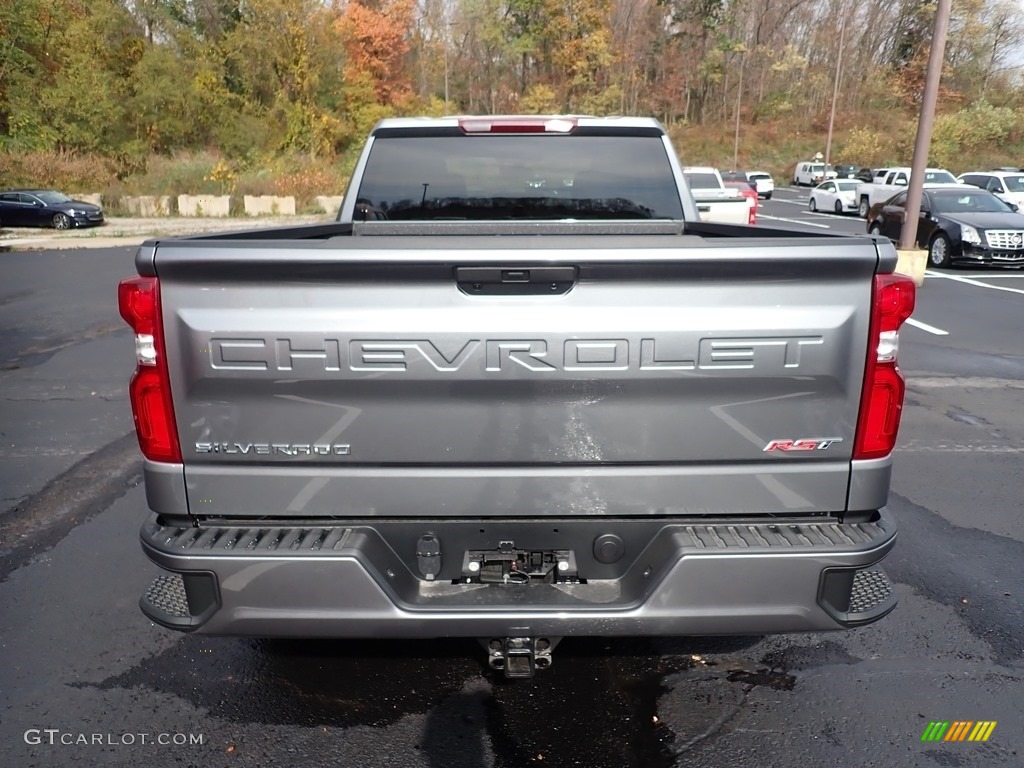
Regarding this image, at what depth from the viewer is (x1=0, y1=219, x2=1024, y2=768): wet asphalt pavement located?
2799mm

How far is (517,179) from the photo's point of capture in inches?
172

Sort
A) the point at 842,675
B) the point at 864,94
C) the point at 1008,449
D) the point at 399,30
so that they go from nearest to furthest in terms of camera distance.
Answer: the point at 842,675 < the point at 1008,449 < the point at 399,30 < the point at 864,94

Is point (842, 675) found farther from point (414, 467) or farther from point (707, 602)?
point (414, 467)

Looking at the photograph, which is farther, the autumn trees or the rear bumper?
the autumn trees

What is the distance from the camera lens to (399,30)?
58312 millimetres

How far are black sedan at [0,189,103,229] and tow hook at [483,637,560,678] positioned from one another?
30709 millimetres

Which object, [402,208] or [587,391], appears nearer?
[587,391]

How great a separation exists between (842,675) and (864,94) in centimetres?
8046

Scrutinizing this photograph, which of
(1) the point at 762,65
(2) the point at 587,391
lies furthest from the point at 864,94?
(2) the point at 587,391

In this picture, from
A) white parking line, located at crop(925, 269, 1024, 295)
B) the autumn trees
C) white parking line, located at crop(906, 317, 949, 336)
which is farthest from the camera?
the autumn trees

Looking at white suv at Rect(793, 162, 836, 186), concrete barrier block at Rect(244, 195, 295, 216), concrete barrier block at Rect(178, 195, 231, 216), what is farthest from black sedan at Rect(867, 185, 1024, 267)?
white suv at Rect(793, 162, 836, 186)

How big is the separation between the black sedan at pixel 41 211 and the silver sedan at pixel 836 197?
29.0 m

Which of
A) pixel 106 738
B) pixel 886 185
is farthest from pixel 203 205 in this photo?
pixel 106 738

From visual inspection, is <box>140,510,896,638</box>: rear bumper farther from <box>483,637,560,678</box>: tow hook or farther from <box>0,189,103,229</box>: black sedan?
<box>0,189,103,229</box>: black sedan
